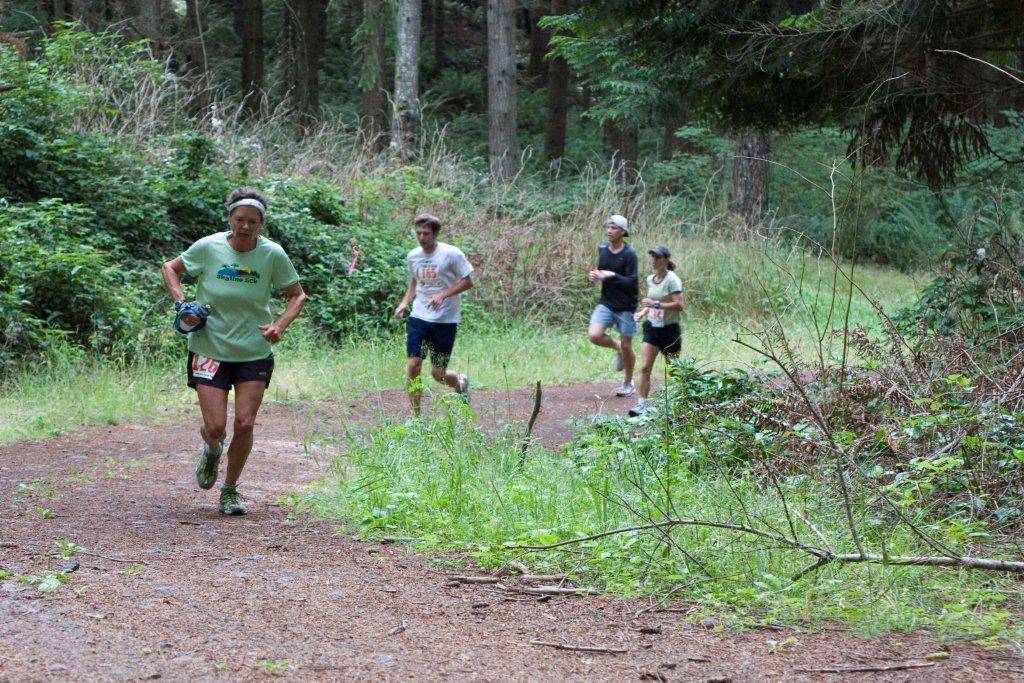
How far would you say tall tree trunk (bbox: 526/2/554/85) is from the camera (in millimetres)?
34812

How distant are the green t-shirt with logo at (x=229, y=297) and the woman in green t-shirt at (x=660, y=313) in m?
5.34

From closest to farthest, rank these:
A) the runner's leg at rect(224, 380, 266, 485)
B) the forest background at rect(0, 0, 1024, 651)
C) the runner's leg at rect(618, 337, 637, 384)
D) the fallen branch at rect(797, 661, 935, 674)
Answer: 1. the fallen branch at rect(797, 661, 935, 674)
2. the forest background at rect(0, 0, 1024, 651)
3. the runner's leg at rect(224, 380, 266, 485)
4. the runner's leg at rect(618, 337, 637, 384)

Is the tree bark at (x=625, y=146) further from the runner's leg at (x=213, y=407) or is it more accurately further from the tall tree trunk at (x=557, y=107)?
the runner's leg at (x=213, y=407)

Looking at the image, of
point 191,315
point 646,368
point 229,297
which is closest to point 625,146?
point 646,368

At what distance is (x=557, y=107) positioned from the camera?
3119cm

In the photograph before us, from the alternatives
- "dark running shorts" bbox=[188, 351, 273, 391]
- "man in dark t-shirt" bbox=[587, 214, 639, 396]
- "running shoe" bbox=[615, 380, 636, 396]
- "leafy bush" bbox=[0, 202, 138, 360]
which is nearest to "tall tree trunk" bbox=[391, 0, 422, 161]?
"leafy bush" bbox=[0, 202, 138, 360]

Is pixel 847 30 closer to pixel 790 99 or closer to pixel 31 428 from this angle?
pixel 790 99

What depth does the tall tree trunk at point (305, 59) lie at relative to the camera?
100ft

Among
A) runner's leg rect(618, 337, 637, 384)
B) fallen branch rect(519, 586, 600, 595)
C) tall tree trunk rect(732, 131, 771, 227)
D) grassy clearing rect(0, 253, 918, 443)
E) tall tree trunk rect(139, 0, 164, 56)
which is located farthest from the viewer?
tall tree trunk rect(732, 131, 771, 227)

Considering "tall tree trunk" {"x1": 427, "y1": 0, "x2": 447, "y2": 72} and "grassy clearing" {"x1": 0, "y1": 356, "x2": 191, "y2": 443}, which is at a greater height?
"tall tree trunk" {"x1": 427, "y1": 0, "x2": 447, "y2": 72}

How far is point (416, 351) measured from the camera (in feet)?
34.1

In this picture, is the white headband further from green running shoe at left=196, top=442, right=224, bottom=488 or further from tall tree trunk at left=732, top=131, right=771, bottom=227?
tall tree trunk at left=732, top=131, right=771, bottom=227

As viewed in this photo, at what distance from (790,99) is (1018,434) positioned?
10.4 ft

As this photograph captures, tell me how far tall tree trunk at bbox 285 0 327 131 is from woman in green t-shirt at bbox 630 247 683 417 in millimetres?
20339
